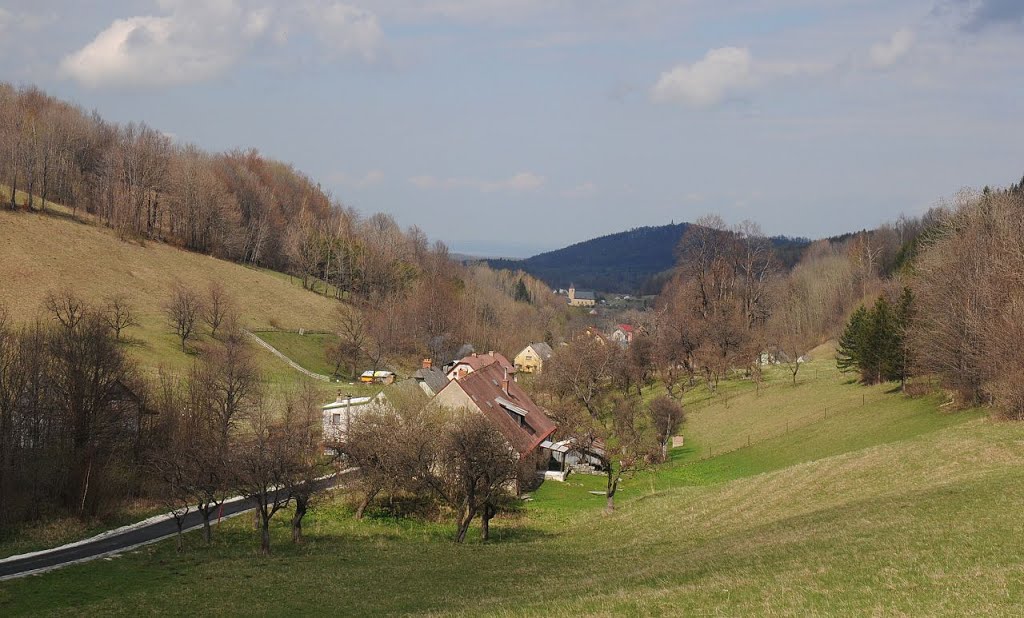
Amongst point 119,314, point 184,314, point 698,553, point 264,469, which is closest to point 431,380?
point 184,314

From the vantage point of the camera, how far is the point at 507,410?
174 feet

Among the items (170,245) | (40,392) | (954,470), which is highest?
(170,245)

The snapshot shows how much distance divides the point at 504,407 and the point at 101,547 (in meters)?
25.8

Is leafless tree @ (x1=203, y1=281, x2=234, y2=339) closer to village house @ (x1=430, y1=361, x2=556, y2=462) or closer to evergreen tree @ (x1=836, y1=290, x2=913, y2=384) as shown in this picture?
village house @ (x1=430, y1=361, x2=556, y2=462)

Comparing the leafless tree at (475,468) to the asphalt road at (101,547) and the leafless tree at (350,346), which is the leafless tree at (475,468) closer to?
the asphalt road at (101,547)

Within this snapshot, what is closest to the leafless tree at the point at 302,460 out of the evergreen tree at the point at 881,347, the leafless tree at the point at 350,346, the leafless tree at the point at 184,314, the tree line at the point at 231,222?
the leafless tree at the point at 184,314

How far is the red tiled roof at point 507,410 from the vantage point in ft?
158

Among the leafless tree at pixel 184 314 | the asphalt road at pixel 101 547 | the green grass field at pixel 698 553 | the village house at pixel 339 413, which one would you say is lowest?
the asphalt road at pixel 101 547

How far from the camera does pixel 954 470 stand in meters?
28.3

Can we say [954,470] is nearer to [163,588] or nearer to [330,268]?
[163,588]

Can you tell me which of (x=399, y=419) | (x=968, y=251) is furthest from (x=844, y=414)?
(x=399, y=419)

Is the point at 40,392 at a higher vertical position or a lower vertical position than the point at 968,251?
lower

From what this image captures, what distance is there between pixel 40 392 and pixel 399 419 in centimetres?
1726

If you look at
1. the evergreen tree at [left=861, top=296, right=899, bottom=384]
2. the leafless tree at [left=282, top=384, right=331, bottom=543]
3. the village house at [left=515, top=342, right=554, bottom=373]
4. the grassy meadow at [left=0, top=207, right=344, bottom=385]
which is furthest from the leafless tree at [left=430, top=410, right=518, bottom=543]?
the village house at [left=515, top=342, right=554, bottom=373]
